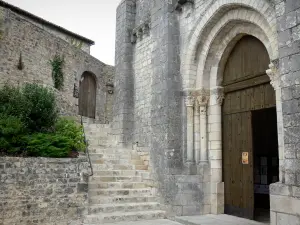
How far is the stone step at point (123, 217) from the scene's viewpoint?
6.23 meters

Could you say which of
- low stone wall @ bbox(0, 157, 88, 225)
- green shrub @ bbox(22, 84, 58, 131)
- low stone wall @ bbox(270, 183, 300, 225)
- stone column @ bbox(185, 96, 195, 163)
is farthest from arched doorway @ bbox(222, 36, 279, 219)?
green shrub @ bbox(22, 84, 58, 131)

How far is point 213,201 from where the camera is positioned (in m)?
7.09

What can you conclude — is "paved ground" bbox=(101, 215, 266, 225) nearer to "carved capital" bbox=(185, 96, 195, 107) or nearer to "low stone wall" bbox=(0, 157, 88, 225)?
"low stone wall" bbox=(0, 157, 88, 225)

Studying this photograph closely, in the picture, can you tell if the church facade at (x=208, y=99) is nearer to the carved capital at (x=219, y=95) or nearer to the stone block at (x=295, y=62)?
the carved capital at (x=219, y=95)

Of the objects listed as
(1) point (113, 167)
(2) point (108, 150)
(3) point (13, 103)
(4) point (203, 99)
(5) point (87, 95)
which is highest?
(5) point (87, 95)

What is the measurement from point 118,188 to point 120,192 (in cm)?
16

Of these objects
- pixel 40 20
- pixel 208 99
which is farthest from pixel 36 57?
pixel 208 99

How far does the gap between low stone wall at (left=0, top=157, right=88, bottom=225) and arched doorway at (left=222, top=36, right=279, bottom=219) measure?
10.4 feet

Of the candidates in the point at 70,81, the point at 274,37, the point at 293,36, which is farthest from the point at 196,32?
the point at 70,81

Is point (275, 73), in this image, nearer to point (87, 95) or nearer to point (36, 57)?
point (36, 57)

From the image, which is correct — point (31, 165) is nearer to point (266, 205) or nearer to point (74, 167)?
point (74, 167)

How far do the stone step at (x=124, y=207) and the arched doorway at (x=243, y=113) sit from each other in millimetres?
1679

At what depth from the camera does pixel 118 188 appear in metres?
7.41

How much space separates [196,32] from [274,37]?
2203 mm
